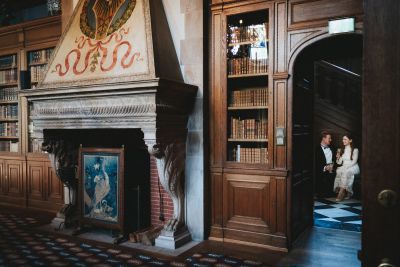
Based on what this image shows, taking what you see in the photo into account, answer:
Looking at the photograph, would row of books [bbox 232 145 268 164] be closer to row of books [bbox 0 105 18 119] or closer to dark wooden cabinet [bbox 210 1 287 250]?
dark wooden cabinet [bbox 210 1 287 250]

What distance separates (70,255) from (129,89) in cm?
174

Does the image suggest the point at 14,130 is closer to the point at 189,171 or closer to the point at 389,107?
the point at 189,171

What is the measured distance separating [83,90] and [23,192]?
2893mm

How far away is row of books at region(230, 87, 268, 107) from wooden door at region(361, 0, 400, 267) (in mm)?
2587

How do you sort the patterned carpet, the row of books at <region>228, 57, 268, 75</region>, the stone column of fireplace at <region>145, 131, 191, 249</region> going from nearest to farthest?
1. the patterned carpet
2. the stone column of fireplace at <region>145, 131, 191, 249</region>
3. the row of books at <region>228, 57, 268, 75</region>

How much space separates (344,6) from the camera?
3295 millimetres

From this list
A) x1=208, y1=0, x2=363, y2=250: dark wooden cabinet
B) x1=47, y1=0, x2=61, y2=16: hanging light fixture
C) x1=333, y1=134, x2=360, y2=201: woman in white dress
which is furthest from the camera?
x1=333, y1=134, x2=360, y2=201: woman in white dress

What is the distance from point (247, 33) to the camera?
385cm

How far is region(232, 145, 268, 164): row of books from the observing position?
3.76m

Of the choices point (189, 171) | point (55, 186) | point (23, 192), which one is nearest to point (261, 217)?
point (189, 171)

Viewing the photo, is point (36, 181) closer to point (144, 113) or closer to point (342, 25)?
point (144, 113)

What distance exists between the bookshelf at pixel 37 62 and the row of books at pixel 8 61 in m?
0.39

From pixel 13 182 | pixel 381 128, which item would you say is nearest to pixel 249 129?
pixel 381 128

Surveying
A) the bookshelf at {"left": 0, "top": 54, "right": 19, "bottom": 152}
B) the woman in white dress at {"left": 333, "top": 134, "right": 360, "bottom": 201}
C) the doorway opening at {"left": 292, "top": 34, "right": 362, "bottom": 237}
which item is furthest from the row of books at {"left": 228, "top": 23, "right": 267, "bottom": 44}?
the bookshelf at {"left": 0, "top": 54, "right": 19, "bottom": 152}
